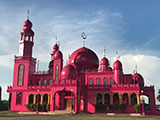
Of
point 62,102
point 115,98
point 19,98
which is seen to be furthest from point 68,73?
point 19,98

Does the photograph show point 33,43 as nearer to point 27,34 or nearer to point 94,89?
point 27,34

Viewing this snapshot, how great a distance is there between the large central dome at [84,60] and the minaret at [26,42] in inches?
416

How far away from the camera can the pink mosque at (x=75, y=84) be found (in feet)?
131

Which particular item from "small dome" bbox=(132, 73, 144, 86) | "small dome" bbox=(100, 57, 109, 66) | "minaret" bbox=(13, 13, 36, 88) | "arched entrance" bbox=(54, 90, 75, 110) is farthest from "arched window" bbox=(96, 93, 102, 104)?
"minaret" bbox=(13, 13, 36, 88)

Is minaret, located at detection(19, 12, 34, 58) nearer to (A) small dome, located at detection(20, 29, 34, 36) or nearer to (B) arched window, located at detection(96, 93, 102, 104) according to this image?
(A) small dome, located at detection(20, 29, 34, 36)

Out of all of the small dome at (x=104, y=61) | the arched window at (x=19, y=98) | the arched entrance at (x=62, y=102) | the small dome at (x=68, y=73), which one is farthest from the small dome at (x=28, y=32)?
the small dome at (x=104, y=61)

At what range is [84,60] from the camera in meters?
48.5

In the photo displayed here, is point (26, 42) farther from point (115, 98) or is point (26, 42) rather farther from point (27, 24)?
point (115, 98)

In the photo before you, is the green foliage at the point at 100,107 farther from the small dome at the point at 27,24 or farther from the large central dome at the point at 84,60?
the small dome at the point at 27,24

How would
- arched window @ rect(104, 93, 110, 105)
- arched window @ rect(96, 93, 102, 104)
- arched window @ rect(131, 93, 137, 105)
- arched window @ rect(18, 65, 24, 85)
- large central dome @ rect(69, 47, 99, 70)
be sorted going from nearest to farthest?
1. arched window @ rect(131, 93, 137, 105)
2. arched window @ rect(104, 93, 110, 105)
3. arched window @ rect(96, 93, 102, 104)
4. arched window @ rect(18, 65, 24, 85)
5. large central dome @ rect(69, 47, 99, 70)

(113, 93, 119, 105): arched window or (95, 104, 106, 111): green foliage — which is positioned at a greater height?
(113, 93, 119, 105): arched window

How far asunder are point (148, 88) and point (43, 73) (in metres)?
24.6

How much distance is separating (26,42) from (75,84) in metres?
19.0

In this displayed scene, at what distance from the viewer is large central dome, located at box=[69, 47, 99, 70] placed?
48750 mm
